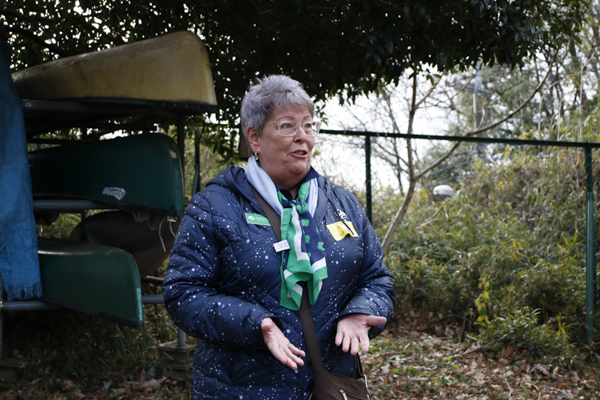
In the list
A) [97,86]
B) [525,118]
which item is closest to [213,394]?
[97,86]

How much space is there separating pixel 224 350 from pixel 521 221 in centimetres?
549

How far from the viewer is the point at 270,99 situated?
1.89m

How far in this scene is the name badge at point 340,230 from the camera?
184 cm

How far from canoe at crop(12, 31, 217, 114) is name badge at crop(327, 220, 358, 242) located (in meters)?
1.97

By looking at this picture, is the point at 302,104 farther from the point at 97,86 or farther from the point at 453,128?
the point at 453,128

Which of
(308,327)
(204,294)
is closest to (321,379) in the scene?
(308,327)

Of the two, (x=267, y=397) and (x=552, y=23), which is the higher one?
(x=552, y=23)

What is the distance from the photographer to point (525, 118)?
16.4 meters

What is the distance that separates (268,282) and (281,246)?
114mm

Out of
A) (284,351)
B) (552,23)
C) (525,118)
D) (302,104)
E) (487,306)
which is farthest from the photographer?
(525,118)

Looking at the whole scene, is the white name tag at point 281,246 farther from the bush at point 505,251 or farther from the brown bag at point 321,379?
the bush at point 505,251

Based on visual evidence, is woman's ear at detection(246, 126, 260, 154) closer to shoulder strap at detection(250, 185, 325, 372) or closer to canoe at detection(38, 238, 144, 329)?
shoulder strap at detection(250, 185, 325, 372)

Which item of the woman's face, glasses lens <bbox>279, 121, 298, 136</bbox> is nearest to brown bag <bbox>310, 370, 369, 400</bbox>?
the woman's face

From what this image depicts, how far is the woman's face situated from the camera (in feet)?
6.14
